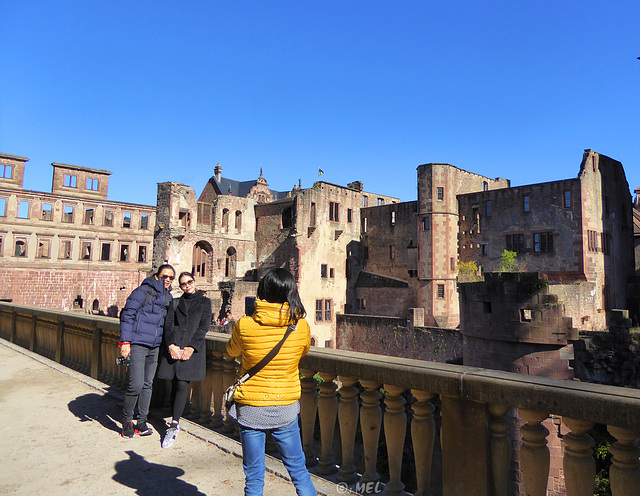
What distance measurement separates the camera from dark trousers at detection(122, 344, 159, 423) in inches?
202

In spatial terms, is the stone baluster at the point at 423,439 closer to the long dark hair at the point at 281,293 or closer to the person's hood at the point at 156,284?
the long dark hair at the point at 281,293

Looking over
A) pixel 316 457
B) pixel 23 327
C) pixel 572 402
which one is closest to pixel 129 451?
pixel 316 457

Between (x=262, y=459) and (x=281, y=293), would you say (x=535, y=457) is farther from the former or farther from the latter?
(x=281, y=293)

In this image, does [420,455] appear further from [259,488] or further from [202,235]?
[202,235]

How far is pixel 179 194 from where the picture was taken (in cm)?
3803

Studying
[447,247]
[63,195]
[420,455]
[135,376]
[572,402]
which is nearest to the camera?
[572,402]

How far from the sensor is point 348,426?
3918mm

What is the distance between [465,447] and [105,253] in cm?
4772

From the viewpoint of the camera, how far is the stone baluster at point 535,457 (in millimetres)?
2873

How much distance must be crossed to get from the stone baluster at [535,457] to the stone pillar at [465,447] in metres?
0.26

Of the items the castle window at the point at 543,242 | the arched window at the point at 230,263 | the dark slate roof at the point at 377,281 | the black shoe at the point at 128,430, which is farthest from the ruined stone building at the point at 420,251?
the black shoe at the point at 128,430

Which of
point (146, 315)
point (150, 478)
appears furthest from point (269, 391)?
point (146, 315)

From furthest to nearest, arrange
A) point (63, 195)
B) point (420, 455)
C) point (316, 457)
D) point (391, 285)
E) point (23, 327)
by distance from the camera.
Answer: point (63, 195) < point (391, 285) < point (23, 327) < point (316, 457) < point (420, 455)

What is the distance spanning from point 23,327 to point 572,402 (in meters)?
13.5
